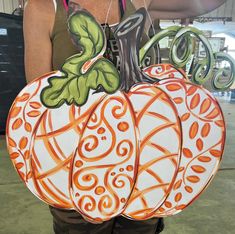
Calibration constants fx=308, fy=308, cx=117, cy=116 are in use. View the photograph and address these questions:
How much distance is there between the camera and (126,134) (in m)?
0.45

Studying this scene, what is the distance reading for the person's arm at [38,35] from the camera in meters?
0.44

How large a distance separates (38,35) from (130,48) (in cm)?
14

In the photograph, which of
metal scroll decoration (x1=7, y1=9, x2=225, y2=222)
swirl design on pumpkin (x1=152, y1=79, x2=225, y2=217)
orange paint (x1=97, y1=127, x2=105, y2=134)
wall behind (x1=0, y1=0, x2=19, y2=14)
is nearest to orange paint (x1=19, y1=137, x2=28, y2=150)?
metal scroll decoration (x1=7, y1=9, x2=225, y2=222)

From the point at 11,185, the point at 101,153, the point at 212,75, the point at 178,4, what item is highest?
the point at 178,4

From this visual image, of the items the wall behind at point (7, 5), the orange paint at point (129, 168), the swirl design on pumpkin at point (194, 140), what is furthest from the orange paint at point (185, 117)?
the wall behind at point (7, 5)

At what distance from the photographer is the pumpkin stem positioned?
0.43 meters

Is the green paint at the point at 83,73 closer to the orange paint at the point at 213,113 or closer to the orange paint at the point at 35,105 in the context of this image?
the orange paint at the point at 35,105

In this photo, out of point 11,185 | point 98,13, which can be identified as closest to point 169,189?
point 98,13

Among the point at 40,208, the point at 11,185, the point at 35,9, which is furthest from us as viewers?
the point at 11,185

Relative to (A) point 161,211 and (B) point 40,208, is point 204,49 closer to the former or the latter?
(A) point 161,211

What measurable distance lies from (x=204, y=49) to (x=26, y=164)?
1.03 feet

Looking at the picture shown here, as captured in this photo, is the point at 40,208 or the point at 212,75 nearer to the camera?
the point at 212,75

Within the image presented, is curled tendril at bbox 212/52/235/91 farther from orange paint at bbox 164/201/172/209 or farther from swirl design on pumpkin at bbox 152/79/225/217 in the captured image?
orange paint at bbox 164/201/172/209

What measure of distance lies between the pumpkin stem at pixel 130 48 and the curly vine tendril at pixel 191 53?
0.01 metres
